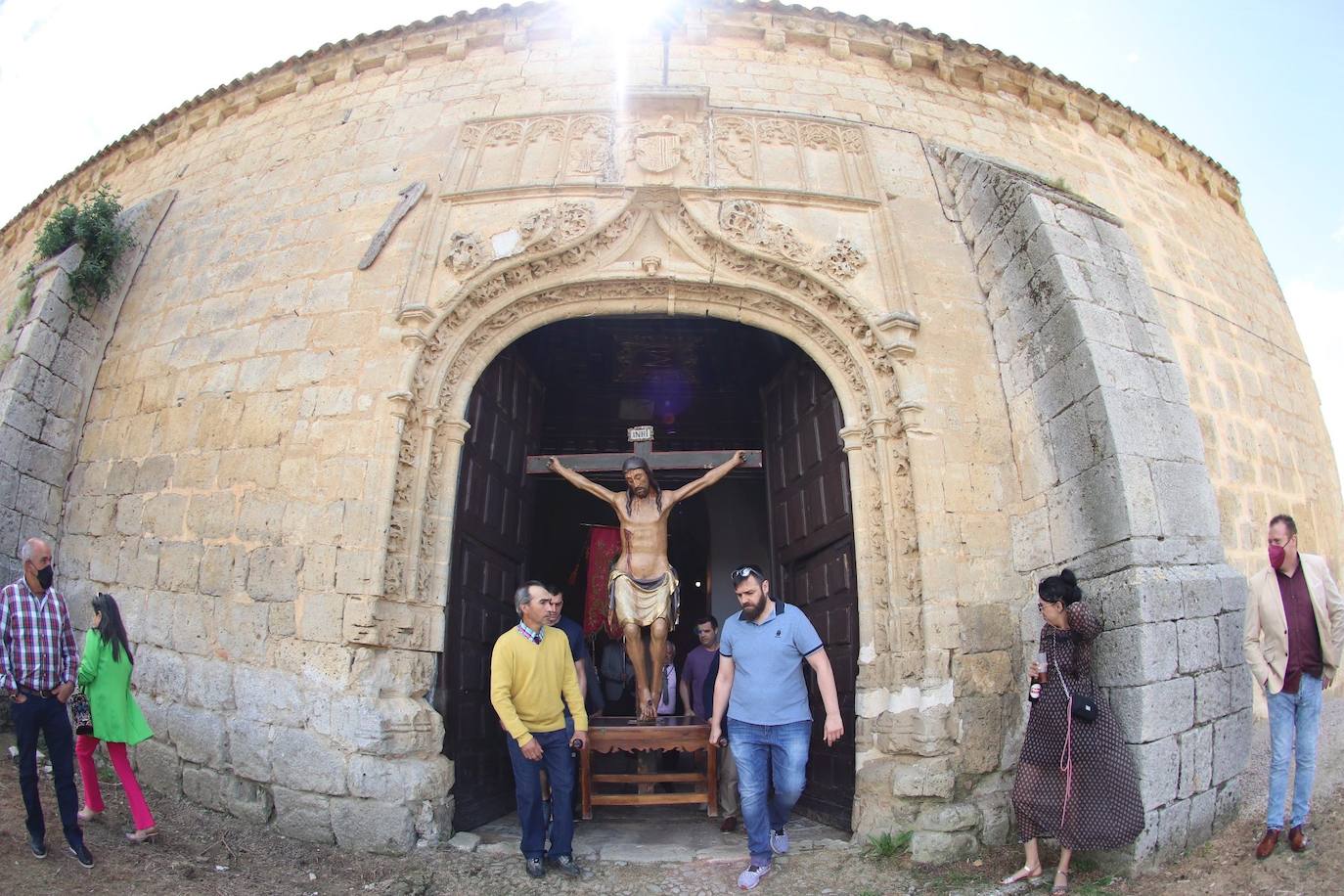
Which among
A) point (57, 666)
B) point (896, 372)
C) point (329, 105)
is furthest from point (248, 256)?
point (896, 372)

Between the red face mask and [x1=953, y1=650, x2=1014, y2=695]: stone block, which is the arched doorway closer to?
[x1=953, y1=650, x2=1014, y2=695]: stone block

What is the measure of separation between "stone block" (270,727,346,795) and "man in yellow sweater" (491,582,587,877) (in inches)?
47.1

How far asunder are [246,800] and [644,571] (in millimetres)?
2834

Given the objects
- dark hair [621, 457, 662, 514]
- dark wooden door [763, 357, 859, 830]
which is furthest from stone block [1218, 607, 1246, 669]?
dark hair [621, 457, 662, 514]

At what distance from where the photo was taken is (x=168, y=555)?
528cm

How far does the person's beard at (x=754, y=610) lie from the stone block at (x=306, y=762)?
253cm

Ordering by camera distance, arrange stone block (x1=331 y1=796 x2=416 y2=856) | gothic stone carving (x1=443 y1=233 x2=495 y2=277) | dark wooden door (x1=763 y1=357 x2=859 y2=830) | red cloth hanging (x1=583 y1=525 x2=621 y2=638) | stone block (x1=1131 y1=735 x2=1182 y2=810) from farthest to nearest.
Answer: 1. red cloth hanging (x1=583 y1=525 x2=621 y2=638)
2. gothic stone carving (x1=443 y1=233 x2=495 y2=277)
3. dark wooden door (x1=763 y1=357 x2=859 y2=830)
4. stone block (x1=331 y1=796 x2=416 y2=856)
5. stone block (x1=1131 y1=735 x2=1182 y2=810)

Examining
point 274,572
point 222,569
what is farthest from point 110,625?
point 222,569

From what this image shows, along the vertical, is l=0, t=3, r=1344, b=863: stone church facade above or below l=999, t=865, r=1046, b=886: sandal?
above

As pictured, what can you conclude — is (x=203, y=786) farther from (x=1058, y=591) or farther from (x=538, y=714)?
(x=1058, y=591)

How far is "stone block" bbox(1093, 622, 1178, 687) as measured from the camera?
150 inches

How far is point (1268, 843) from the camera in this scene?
3570mm

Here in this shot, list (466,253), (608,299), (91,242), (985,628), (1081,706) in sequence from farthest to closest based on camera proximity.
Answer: (91,242) < (608,299) < (466,253) < (985,628) < (1081,706)

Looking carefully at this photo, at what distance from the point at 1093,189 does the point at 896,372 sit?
334cm
